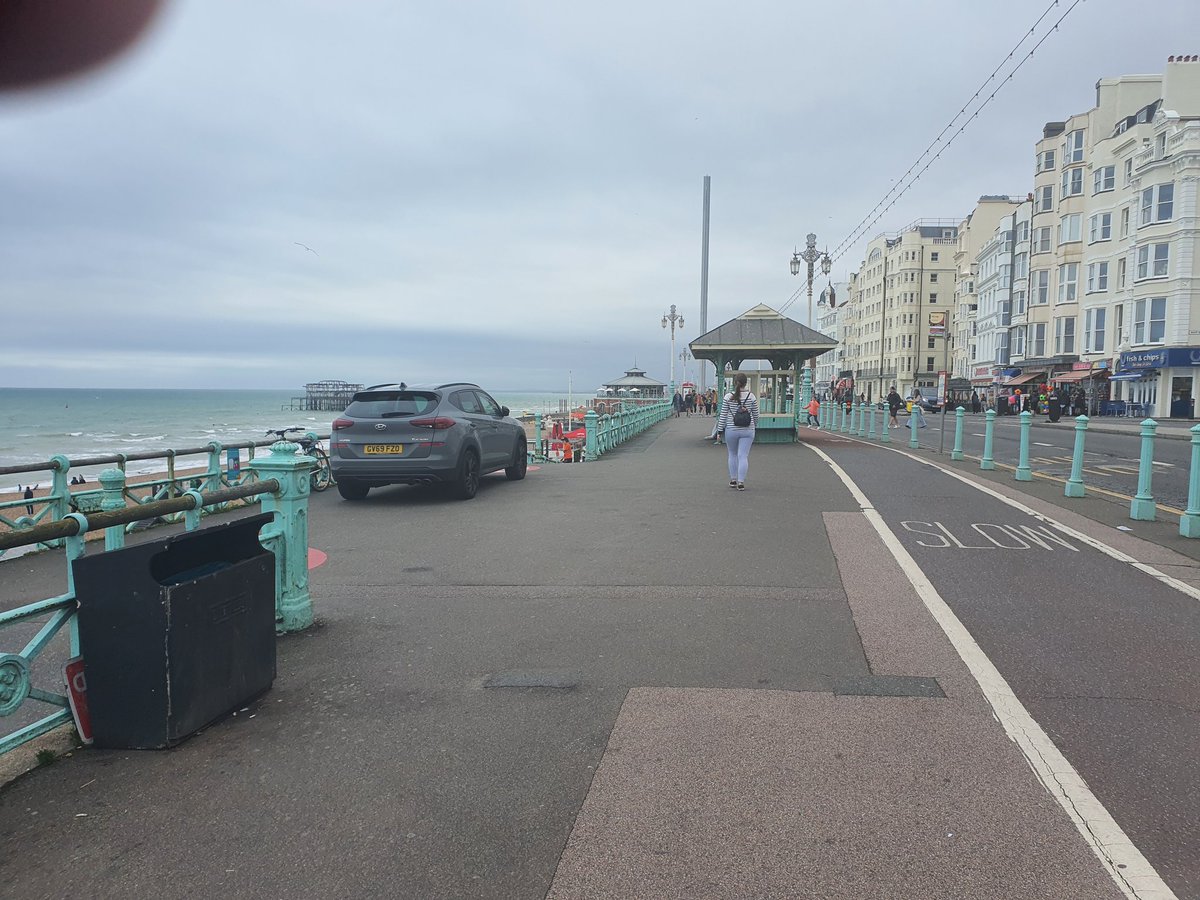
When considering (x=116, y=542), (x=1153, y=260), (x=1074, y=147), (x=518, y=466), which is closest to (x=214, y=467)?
(x=518, y=466)

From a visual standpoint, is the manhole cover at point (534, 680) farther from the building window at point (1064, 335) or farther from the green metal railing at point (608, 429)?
the building window at point (1064, 335)

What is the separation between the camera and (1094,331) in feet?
147

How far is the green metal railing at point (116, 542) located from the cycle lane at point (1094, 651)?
4.12 metres

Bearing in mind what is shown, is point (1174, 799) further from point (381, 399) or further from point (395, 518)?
point (381, 399)

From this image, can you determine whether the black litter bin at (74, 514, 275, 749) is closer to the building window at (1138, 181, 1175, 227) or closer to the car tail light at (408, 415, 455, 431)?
the car tail light at (408, 415, 455, 431)

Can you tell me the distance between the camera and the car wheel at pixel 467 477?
11070 millimetres

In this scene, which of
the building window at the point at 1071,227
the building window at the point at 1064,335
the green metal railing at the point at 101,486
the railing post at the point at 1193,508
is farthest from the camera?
the building window at the point at 1064,335

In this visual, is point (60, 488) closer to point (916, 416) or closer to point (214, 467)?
point (214, 467)

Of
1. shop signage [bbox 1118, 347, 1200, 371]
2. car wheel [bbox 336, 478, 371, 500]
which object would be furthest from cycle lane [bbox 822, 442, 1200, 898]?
shop signage [bbox 1118, 347, 1200, 371]

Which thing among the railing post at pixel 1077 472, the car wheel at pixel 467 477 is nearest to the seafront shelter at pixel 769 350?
the railing post at pixel 1077 472

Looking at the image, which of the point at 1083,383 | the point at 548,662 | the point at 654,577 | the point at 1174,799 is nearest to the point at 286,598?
the point at 548,662

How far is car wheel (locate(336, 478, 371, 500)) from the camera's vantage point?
1116cm

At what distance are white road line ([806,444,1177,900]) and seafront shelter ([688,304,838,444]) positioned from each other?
1781 centimetres

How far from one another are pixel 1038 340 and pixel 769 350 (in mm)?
36153
